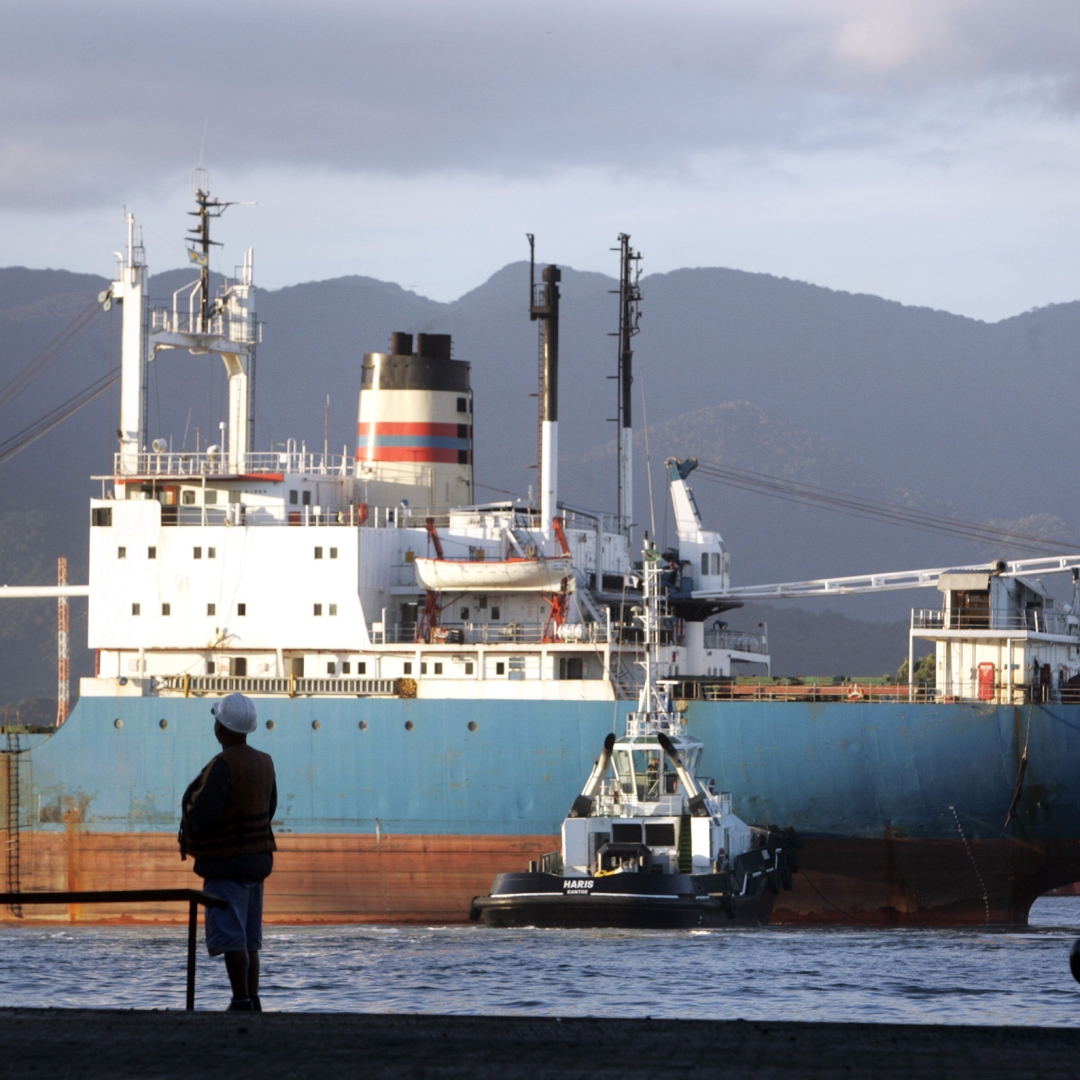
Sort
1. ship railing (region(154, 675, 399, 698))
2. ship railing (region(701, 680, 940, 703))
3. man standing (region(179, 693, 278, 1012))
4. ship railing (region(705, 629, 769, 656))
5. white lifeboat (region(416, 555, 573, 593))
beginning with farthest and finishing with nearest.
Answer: ship railing (region(705, 629, 769, 656)) → white lifeboat (region(416, 555, 573, 593)) → ship railing (region(154, 675, 399, 698)) → ship railing (region(701, 680, 940, 703)) → man standing (region(179, 693, 278, 1012))

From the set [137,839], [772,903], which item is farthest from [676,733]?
[137,839]

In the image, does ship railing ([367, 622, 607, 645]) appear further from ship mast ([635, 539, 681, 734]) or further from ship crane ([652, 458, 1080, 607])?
ship crane ([652, 458, 1080, 607])

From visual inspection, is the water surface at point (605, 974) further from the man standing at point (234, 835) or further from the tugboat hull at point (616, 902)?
the man standing at point (234, 835)

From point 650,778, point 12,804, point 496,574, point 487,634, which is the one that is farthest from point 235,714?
point 12,804

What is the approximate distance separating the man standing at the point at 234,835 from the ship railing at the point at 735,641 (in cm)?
2606

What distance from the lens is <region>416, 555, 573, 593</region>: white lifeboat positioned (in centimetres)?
3194

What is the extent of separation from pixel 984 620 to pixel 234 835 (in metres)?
23.7

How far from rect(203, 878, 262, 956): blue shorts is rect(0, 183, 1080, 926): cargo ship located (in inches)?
784

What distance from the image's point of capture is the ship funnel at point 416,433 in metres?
35.8

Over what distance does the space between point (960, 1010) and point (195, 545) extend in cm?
1990

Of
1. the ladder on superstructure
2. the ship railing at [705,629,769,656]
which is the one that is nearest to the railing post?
the ladder on superstructure

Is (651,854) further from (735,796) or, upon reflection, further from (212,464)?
(212,464)

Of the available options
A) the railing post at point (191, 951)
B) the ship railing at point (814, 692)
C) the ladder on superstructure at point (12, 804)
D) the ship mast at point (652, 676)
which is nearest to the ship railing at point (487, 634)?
the ship mast at point (652, 676)

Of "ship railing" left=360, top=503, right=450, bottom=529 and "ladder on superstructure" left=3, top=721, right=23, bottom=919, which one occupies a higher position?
"ship railing" left=360, top=503, right=450, bottom=529
